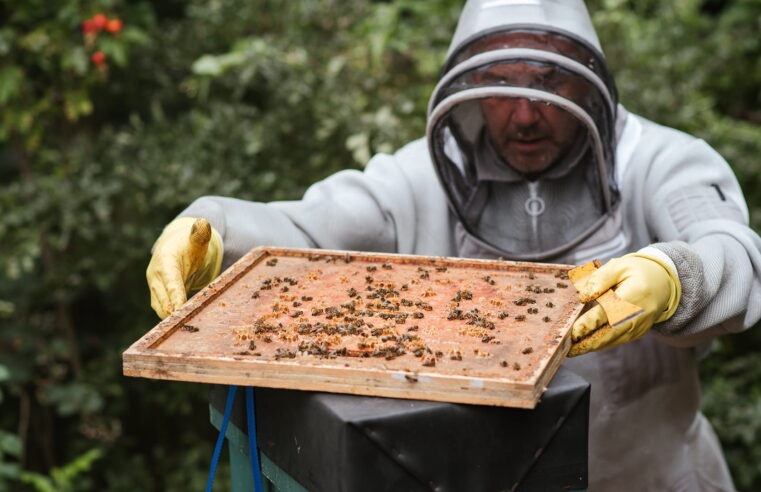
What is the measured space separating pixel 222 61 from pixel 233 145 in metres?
0.41

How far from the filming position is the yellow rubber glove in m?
1.88

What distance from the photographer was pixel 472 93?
7.78ft

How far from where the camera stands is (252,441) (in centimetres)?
189

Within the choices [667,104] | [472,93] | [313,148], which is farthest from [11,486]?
[667,104]

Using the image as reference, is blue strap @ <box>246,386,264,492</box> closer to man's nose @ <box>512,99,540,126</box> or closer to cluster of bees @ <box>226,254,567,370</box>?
cluster of bees @ <box>226,254,567,370</box>

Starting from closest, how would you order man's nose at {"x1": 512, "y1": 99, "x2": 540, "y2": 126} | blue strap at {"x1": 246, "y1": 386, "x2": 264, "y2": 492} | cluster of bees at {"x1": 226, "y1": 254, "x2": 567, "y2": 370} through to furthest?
cluster of bees at {"x1": 226, "y1": 254, "x2": 567, "y2": 370} → blue strap at {"x1": 246, "y1": 386, "x2": 264, "y2": 492} → man's nose at {"x1": 512, "y1": 99, "x2": 540, "y2": 126}

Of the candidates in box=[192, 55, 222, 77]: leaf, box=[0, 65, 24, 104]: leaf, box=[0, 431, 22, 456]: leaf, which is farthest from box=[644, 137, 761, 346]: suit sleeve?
box=[0, 65, 24, 104]: leaf

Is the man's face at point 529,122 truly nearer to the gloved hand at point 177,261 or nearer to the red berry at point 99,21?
the gloved hand at point 177,261

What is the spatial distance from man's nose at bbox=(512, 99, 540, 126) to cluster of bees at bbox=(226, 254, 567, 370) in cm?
55

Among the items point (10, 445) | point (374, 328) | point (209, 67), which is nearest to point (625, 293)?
point (374, 328)

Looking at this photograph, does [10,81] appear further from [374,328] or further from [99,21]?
[374,328]

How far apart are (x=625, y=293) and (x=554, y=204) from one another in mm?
704

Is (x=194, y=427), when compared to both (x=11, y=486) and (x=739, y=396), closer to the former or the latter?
(x=11, y=486)

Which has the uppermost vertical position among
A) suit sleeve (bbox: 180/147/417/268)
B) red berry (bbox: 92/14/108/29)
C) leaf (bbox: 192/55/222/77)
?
red berry (bbox: 92/14/108/29)
